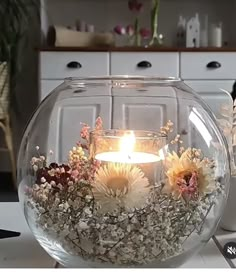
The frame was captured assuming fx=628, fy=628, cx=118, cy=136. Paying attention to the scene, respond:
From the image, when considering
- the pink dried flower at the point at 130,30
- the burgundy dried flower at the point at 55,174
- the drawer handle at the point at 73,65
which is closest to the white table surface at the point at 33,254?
the burgundy dried flower at the point at 55,174

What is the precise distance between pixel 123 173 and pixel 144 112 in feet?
0.49

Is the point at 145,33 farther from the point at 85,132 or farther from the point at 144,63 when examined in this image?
the point at 85,132

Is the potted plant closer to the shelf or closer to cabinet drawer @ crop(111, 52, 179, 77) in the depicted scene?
the shelf

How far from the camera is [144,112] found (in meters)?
0.94

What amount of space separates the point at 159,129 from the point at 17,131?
299cm

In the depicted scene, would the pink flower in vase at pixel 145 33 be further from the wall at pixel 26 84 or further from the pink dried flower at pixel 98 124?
the pink dried flower at pixel 98 124

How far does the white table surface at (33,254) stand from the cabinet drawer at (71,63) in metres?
2.19

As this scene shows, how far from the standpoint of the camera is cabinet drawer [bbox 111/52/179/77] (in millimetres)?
3271

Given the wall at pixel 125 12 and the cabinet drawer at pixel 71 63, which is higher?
the wall at pixel 125 12

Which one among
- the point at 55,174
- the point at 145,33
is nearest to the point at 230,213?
the point at 55,174

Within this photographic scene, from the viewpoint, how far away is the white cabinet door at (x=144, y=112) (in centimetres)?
92

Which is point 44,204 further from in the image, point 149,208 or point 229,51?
point 229,51

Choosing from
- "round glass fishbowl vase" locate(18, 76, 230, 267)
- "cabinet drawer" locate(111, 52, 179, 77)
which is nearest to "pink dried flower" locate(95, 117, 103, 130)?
"round glass fishbowl vase" locate(18, 76, 230, 267)

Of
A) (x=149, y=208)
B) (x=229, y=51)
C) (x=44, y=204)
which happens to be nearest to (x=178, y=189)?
(x=149, y=208)
